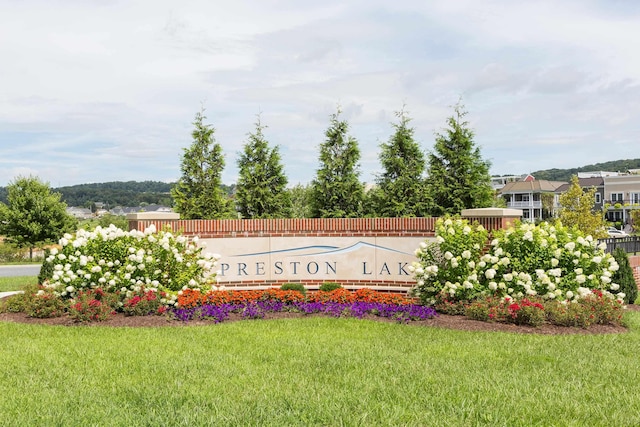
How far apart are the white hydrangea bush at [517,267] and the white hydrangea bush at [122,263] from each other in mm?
4406

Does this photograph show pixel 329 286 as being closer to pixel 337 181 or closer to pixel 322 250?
pixel 322 250

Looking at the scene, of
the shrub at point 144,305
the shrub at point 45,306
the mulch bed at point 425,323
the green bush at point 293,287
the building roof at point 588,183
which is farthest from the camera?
the building roof at point 588,183

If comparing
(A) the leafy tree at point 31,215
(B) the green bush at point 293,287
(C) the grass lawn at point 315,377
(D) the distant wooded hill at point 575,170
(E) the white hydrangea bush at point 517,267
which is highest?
(D) the distant wooded hill at point 575,170

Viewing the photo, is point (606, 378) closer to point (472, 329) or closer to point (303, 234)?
point (472, 329)

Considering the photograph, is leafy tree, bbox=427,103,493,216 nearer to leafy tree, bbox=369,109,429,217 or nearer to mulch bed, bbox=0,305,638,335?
leafy tree, bbox=369,109,429,217

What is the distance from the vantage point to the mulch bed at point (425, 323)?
8992mm

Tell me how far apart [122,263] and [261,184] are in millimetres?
7238

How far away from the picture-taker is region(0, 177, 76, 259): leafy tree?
1236 inches

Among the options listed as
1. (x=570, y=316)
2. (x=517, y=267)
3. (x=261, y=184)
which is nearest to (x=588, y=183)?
(x=261, y=184)

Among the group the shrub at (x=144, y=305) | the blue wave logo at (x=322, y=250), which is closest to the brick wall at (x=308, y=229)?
the blue wave logo at (x=322, y=250)

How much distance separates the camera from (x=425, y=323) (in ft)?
30.6

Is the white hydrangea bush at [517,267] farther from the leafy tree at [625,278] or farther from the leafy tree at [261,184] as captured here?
the leafy tree at [261,184]

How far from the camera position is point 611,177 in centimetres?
8388

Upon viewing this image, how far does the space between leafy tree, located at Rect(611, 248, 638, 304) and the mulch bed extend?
3917mm
